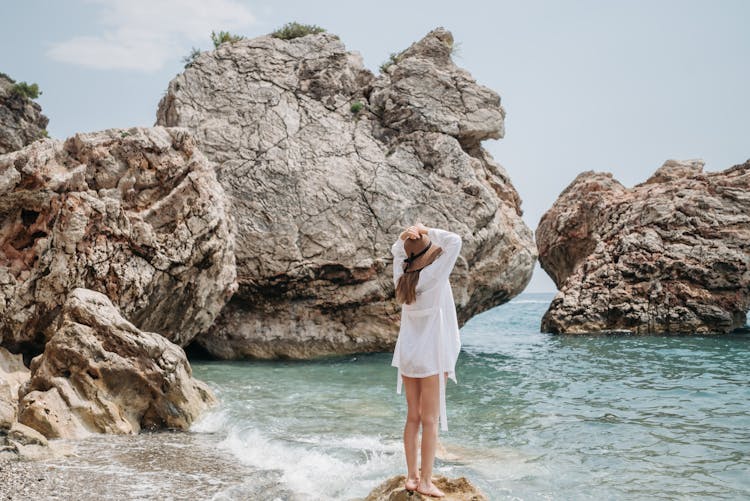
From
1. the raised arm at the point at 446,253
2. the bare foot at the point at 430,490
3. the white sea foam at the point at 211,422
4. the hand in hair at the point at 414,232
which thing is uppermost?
the hand in hair at the point at 414,232

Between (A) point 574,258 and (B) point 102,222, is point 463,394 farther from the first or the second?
(A) point 574,258

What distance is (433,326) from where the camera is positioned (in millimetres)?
5141

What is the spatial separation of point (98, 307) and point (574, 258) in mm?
27818

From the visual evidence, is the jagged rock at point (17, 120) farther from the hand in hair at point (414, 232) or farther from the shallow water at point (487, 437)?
the hand in hair at point (414, 232)

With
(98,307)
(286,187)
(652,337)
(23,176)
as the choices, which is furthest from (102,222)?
(652,337)

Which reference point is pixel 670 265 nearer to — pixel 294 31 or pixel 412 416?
pixel 294 31

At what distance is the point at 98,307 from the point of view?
30.6ft

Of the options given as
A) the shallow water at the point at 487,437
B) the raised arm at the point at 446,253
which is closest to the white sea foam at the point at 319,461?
the shallow water at the point at 487,437

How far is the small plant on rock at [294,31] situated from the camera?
21188mm

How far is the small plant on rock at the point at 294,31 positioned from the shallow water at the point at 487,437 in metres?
12.2

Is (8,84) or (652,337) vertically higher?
(8,84)

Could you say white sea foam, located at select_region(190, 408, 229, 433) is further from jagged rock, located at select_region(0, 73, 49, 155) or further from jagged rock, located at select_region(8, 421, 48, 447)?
jagged rock, located at select_region(0, 73, 49, 155)

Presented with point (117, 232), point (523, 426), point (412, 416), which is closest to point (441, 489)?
point (412, 416)

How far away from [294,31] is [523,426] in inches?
661
